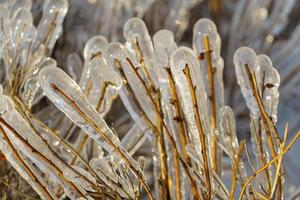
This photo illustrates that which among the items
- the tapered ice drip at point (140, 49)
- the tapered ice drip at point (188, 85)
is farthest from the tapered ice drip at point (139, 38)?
the tapered ice drip at point (188, 85)

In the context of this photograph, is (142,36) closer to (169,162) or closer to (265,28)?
(169,162)

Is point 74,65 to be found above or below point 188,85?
above

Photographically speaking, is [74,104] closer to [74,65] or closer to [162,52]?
[162,52]

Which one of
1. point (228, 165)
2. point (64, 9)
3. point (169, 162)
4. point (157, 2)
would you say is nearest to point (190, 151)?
point (169, 162)

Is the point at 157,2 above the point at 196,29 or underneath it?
above

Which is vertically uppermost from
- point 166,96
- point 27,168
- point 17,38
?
point 17,38

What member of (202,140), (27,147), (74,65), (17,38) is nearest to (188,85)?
(202,140)

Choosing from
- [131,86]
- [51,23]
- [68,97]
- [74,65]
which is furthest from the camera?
[74,65]
